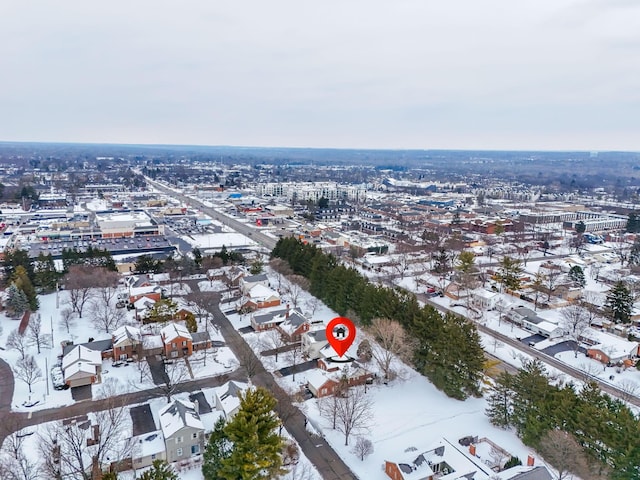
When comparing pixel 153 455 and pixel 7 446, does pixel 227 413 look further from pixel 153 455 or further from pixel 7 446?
pixel 7 446

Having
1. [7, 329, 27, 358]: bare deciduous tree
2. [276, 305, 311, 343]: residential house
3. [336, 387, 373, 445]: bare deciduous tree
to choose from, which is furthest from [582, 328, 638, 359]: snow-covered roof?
[7, 329, 27, 358]: bare deciduous tree

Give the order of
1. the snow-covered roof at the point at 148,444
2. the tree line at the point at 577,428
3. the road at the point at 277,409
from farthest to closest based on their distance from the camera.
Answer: the road at the point at 277,409 → the snow-covered roof at the point at 148,444 → the tree line at the point at 577,428

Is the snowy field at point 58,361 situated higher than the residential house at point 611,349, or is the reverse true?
the residential house at point 611,349

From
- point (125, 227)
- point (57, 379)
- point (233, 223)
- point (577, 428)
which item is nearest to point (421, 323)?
point (577, 428)

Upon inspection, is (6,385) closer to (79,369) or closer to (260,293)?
(79,369)

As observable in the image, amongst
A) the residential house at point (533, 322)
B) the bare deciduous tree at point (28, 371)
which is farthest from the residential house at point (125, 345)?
the residential house at point (533, 322)

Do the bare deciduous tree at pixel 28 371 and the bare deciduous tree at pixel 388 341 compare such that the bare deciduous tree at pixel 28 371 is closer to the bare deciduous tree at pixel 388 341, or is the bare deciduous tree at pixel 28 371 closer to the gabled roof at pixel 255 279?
the gabled roof at pixel 255 279
